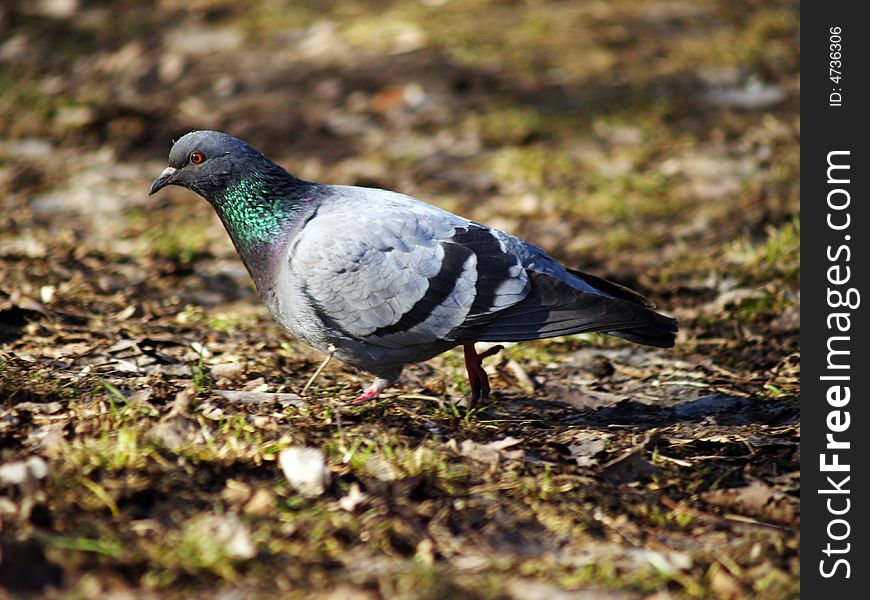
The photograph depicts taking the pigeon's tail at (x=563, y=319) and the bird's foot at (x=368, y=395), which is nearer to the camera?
the pigeon's tail at (x=563, y=319)

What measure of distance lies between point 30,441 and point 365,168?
4.22 metres

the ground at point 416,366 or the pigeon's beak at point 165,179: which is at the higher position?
the pigeon's beak at point 165,179

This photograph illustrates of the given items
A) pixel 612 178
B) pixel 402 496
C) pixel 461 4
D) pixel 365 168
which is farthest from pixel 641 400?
pixel 461 4

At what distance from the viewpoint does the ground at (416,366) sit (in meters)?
2.90

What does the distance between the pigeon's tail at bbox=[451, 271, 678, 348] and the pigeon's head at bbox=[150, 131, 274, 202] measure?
3.80 feet

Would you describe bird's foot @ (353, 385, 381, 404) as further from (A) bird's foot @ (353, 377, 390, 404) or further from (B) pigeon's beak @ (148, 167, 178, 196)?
(B) pigeon's beak @ (148, 167, 178, 196)

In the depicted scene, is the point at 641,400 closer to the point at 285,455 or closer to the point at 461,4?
the point at 285,455

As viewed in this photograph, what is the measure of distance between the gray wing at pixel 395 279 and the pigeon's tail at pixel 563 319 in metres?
0.05

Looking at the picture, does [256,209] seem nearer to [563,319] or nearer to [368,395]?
[368,395]

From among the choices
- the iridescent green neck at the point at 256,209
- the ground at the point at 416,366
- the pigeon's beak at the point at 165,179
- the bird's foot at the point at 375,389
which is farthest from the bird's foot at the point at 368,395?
the pigeon's beak at the point at 165,179

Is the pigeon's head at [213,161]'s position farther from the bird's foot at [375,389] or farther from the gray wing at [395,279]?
the bird's foot at [375,389]

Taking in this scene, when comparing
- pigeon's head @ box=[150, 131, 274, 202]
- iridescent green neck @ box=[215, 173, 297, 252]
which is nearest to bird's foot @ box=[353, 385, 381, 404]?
iridescent green neck @ box=[215, 173, 297, 252]

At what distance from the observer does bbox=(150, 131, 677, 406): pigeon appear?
→ 385 centimetres
